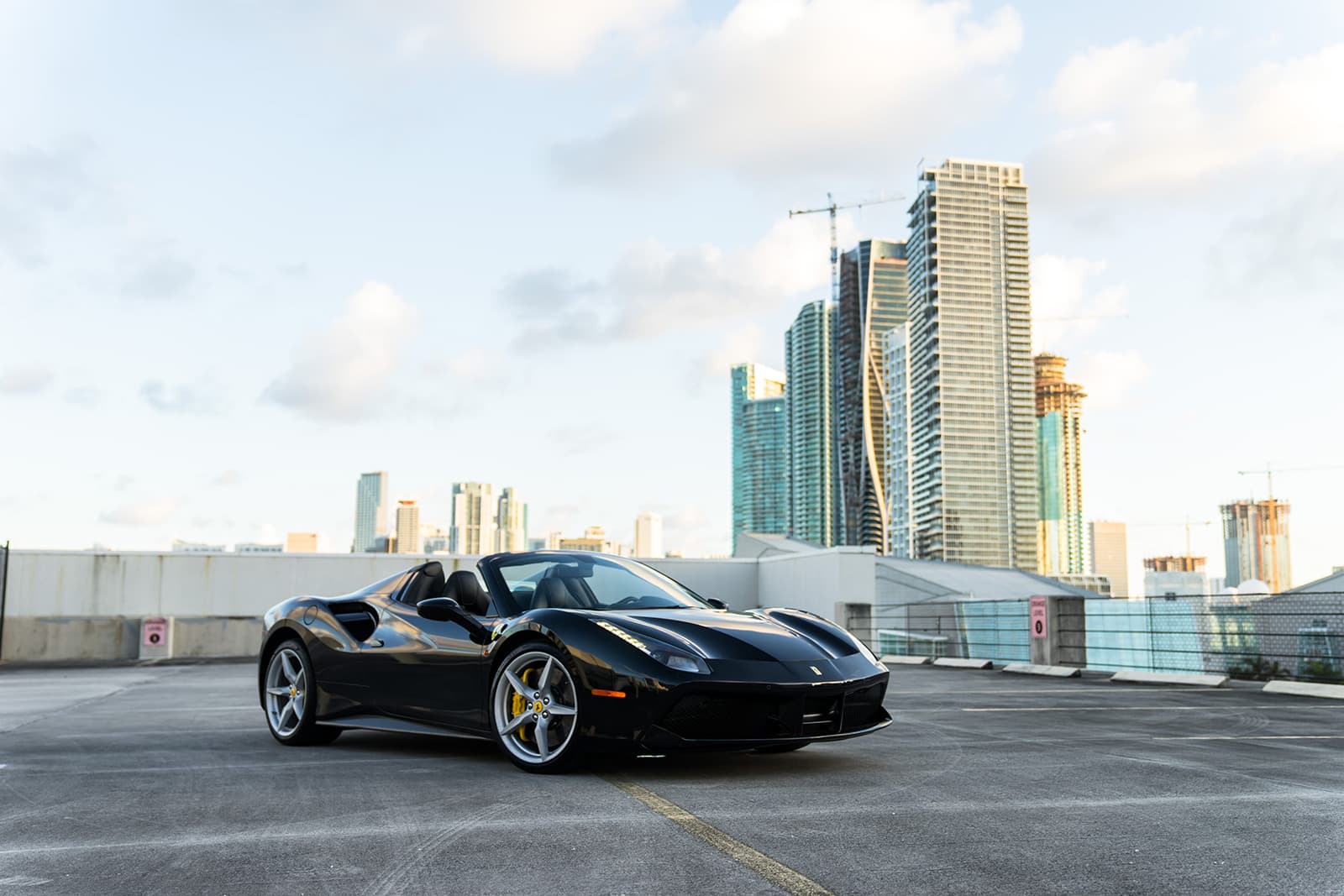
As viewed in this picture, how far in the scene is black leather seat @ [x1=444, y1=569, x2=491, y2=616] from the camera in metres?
6.28

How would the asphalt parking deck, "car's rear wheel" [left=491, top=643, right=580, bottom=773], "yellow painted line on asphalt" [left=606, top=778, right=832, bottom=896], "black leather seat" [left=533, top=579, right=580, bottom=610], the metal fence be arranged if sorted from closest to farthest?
"yellow painted line on asphalt" [left=606, top=778, right=832, bottom=896] < the asphalt parking deck < "car's rear wheel" [left=491, top=643, right=580, bottom=773] < "black leather seat" [left=533, top=579, right=580, bottom=610] < the metal fence

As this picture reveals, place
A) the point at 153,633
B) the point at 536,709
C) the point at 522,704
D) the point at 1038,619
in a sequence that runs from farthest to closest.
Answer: the point at 153,633, the point at 1038,619, the point at 522,704, the point at 536,709

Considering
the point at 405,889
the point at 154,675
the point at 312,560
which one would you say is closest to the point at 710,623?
the point at 405,889

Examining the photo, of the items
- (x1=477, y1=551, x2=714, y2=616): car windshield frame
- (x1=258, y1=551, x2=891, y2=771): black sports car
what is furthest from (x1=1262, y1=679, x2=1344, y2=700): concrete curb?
(x1=477, y1=551, x2=714, y2=616): car windshield frame

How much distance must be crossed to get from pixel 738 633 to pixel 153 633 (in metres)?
22.7

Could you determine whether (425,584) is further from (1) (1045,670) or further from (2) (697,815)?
(1) (1045,670)

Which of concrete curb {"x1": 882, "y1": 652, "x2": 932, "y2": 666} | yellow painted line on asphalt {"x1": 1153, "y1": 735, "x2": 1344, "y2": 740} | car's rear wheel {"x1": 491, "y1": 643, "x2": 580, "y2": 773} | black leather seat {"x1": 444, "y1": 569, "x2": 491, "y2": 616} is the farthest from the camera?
concrete curb {"x1": 882, "y1": 652, "x2": 932, "y2": 666}

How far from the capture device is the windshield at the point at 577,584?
6.22 meters

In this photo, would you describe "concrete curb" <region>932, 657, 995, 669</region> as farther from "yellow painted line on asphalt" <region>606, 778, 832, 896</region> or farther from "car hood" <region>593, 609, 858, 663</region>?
"yellow painted line on asphalt" <region>606, 778, 832, 896</region>

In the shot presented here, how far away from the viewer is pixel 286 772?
19.2 ft

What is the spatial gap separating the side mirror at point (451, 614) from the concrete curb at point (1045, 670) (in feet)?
35.6

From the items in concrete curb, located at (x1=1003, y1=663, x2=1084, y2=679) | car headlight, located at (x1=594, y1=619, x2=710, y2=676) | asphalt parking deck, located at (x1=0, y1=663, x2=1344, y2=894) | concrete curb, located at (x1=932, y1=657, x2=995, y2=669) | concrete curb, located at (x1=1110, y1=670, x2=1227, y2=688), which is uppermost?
car headlight, located at (x1=594, y1=619, x2=710, y2=676)

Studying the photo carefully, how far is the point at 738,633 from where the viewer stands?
18.9 ft

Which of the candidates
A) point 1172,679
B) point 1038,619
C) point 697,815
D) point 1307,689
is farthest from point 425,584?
point 1038,619
